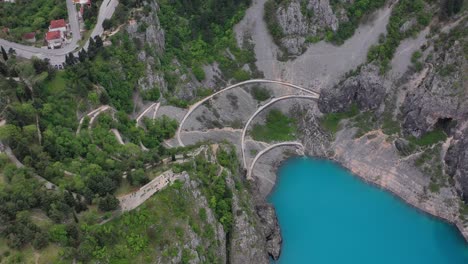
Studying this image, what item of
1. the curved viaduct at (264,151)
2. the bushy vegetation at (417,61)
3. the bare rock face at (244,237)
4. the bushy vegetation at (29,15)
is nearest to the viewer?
the bare rock face at (244,237)

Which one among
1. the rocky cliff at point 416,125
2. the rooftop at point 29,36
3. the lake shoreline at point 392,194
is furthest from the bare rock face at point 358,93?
the rooftop at point 29,36

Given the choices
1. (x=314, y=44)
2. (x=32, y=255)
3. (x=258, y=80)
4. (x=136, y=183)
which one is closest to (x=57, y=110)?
(x=136, y=183)

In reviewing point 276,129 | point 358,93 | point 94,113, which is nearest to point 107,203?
point 94,113

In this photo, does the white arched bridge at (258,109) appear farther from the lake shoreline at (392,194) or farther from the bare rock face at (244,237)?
the bare rock face at (244,237)

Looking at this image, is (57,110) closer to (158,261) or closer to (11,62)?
(11,62)

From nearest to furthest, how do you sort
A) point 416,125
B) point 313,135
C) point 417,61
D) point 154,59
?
point 416,125 → point 154,59 → point 417,61 → point 313,135

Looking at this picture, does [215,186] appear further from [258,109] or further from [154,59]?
[154,59]

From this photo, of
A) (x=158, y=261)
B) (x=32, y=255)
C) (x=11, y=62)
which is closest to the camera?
(x=32, y=255)
